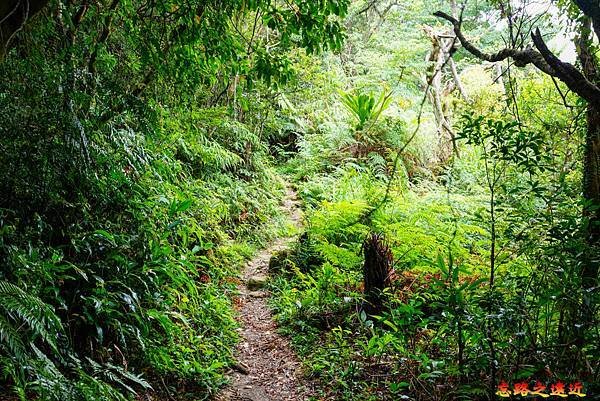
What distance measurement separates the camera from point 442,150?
13.3 meters

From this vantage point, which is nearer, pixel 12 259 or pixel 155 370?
pixel 12 259

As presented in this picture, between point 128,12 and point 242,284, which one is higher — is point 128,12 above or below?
Answer: above

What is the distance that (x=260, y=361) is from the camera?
16.1 ft

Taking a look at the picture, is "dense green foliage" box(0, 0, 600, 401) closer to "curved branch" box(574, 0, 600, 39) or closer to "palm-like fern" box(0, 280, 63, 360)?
"palm-like fern" box(0, 280, 63, 360)

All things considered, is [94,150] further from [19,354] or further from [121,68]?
[19,354]

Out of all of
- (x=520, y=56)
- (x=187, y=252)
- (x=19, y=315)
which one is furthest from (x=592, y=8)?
(x=187, y=252)

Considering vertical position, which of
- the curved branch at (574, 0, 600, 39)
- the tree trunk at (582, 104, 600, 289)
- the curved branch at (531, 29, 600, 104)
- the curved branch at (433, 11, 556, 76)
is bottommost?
the tree trunk at (582, 104, 600, 289)

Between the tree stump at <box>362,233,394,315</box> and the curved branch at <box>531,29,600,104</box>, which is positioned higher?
the curved branch at <box>531,29,600,104</box>

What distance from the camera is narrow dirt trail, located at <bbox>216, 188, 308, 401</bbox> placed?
422 cm

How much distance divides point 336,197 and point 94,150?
6.30m

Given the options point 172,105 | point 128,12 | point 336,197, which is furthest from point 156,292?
point 336,197

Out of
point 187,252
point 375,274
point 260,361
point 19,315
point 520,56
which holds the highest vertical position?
point 520,56

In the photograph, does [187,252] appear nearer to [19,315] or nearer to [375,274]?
[375,274]

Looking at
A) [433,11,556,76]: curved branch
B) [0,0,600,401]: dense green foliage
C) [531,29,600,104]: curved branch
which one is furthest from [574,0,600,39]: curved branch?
[0,0,600,401]: dense green foliage
